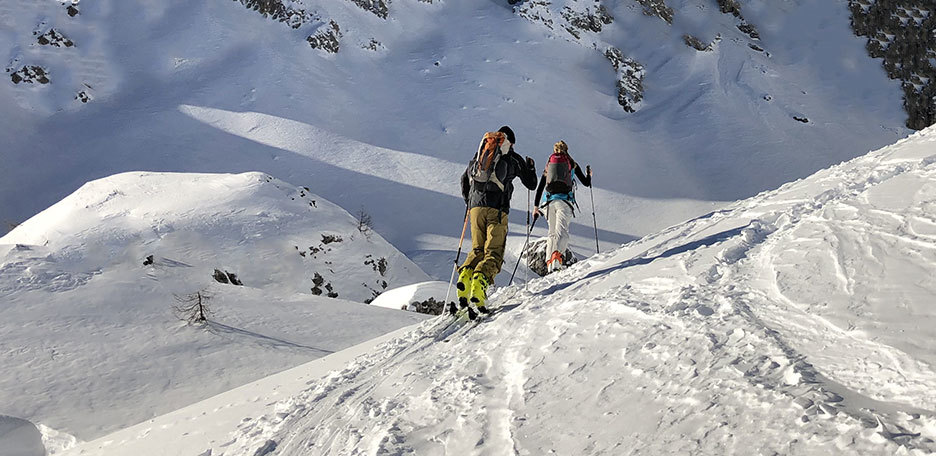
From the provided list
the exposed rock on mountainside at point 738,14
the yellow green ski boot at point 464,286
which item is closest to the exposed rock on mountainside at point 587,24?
the exposed rock on mountainside at point 738,14

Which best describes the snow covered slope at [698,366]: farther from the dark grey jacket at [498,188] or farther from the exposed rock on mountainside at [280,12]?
the exposed rock on mountainside at [280,12]

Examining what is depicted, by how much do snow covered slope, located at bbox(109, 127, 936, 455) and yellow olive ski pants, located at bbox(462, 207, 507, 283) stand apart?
61 cm

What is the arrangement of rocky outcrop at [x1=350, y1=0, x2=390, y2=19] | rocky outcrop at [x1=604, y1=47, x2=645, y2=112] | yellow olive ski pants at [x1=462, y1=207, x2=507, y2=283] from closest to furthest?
yellow olive ski pants at [x1=462, y1=207, x2=507, y2=283] → rocky outcrop at [x1=604, y1=47, x2=645, y2=112] → rocky outcrop at [x1=350, y1=0, x2=390, y2=19]

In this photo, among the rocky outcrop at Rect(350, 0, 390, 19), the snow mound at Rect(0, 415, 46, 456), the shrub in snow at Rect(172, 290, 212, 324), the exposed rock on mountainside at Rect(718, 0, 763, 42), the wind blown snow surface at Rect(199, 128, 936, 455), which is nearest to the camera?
the wind blown snow surface at Rect(199, 128, 936, 455)

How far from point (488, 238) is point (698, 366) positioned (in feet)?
9.74

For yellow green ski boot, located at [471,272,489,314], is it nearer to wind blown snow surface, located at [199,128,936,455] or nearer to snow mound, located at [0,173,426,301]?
wind blown snow surface, located at [199,128,936,455]

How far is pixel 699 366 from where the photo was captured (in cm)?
288

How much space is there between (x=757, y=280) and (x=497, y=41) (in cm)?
3216

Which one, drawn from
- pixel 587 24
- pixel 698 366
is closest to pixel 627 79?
pixel 587 24

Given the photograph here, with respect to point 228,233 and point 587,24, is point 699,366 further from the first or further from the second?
point 587,24

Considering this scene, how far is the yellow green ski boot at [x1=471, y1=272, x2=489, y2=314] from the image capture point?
5336 millimetres

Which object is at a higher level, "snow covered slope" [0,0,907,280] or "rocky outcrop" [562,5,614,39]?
"rocky outcrop" [562,5,614,39]

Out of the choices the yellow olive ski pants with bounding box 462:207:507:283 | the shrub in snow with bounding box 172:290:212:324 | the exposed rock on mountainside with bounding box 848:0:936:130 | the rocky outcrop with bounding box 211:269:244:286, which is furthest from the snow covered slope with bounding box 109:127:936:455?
the exposed rock on mountainside with bounding box 848:0:936:130

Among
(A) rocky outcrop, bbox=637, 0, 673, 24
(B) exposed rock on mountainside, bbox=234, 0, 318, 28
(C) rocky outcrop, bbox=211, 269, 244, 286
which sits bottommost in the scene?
(C) rocky outcrop, bbox=211, 269, 244, 286
